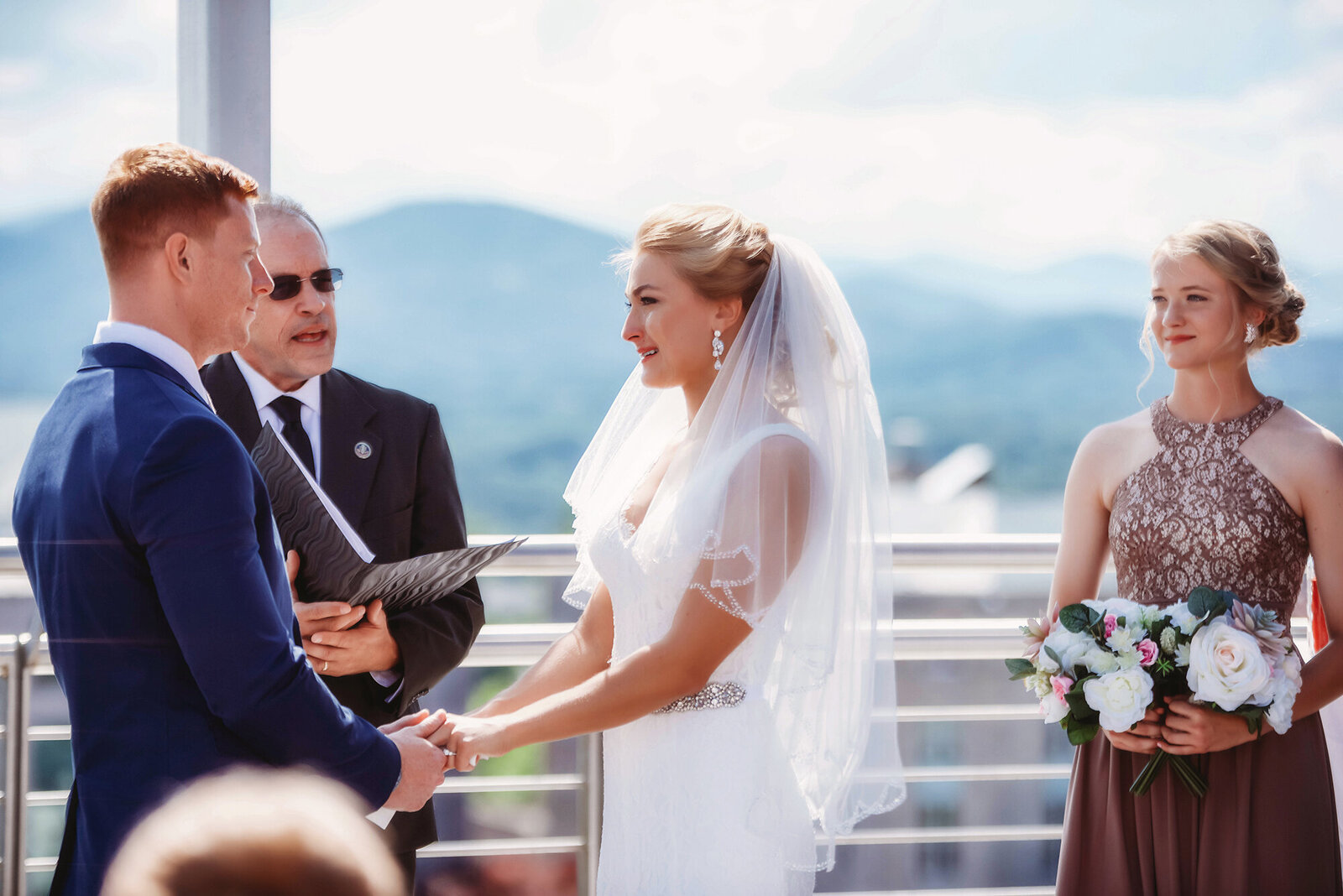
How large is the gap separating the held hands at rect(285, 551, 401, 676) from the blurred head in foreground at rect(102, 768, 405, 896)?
387 mm

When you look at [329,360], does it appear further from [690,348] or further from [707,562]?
[707,562]

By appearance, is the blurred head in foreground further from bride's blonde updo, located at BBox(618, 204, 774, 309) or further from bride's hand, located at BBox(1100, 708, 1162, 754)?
bride's hand, located at BBox(1100, 708, 1162, 754)

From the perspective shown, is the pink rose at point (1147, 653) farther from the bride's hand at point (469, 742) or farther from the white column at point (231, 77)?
the white column at point (231, 77)

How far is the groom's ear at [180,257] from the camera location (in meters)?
1.37

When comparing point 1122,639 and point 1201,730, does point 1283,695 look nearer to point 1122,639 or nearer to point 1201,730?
point 1201,730

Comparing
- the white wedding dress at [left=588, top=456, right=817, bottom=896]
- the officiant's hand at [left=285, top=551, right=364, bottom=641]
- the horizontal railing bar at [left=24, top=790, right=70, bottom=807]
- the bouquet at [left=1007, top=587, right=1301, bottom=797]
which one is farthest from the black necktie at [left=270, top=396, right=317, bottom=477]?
the bouquet at [left=1007, top=587, right=1301, bottom=797]

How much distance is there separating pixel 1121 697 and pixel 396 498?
4.71 feet

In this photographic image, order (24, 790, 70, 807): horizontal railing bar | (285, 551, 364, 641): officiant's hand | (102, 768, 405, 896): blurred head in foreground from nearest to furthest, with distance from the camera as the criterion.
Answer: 1. (102, 768, 405, 896): blurred head in foreground
2. (285, 551, 364, 641): officiant's hand
3. (24, 790, 70, 807): horizontal railing bar

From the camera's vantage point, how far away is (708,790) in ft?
6.04

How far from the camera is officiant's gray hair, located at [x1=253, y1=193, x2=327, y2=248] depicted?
1.94m

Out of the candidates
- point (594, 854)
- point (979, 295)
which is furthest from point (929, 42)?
point (979, 295)

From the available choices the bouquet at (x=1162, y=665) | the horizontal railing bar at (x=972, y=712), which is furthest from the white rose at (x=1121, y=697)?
the horizontal railing bar at (x=972, y=712)

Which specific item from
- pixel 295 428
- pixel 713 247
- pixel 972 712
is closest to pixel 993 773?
pixel 972 712

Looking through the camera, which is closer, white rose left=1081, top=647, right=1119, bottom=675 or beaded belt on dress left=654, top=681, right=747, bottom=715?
beaded belt on dress left=654, top=681, right=747, bottom=715
